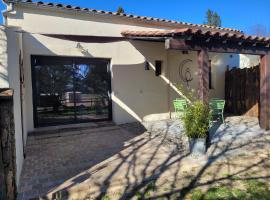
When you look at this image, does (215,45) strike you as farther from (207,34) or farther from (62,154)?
(62,154)

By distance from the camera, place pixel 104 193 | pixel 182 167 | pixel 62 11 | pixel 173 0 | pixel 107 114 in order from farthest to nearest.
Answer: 1. pixel 173 0
2. pixel 107 114
3. pixel 62 11
4. pixel 182 167
5. pixel 104 193

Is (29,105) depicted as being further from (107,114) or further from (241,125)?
(241,125)

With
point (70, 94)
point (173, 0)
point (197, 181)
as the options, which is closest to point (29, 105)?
point (70, 94)

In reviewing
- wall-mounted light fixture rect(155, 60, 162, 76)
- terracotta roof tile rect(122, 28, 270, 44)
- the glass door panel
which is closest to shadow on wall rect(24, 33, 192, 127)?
wall-mounted light fixture rect(155, 60, 162, 76)

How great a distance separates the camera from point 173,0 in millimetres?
15789

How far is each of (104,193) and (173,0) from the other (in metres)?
14.9

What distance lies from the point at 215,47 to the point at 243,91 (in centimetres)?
578

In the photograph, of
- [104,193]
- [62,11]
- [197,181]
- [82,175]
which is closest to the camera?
[104,193]

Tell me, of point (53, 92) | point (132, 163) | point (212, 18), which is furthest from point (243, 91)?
point (212, 18)

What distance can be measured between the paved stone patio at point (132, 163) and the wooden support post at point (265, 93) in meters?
0.41

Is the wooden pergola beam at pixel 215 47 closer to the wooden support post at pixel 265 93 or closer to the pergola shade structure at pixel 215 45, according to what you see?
the pergola shade structure at pixel 215 45

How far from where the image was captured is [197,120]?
222 inches

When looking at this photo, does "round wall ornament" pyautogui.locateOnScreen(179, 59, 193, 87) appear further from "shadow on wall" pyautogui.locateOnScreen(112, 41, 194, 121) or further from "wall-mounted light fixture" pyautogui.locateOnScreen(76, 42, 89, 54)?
"wall-mounted light fixture" pyautogui.locateOnScreen(76, 42, 89, 54)

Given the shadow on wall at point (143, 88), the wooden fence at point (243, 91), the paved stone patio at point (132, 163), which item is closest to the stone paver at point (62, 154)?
the paved stone patio at point (132, 163)
